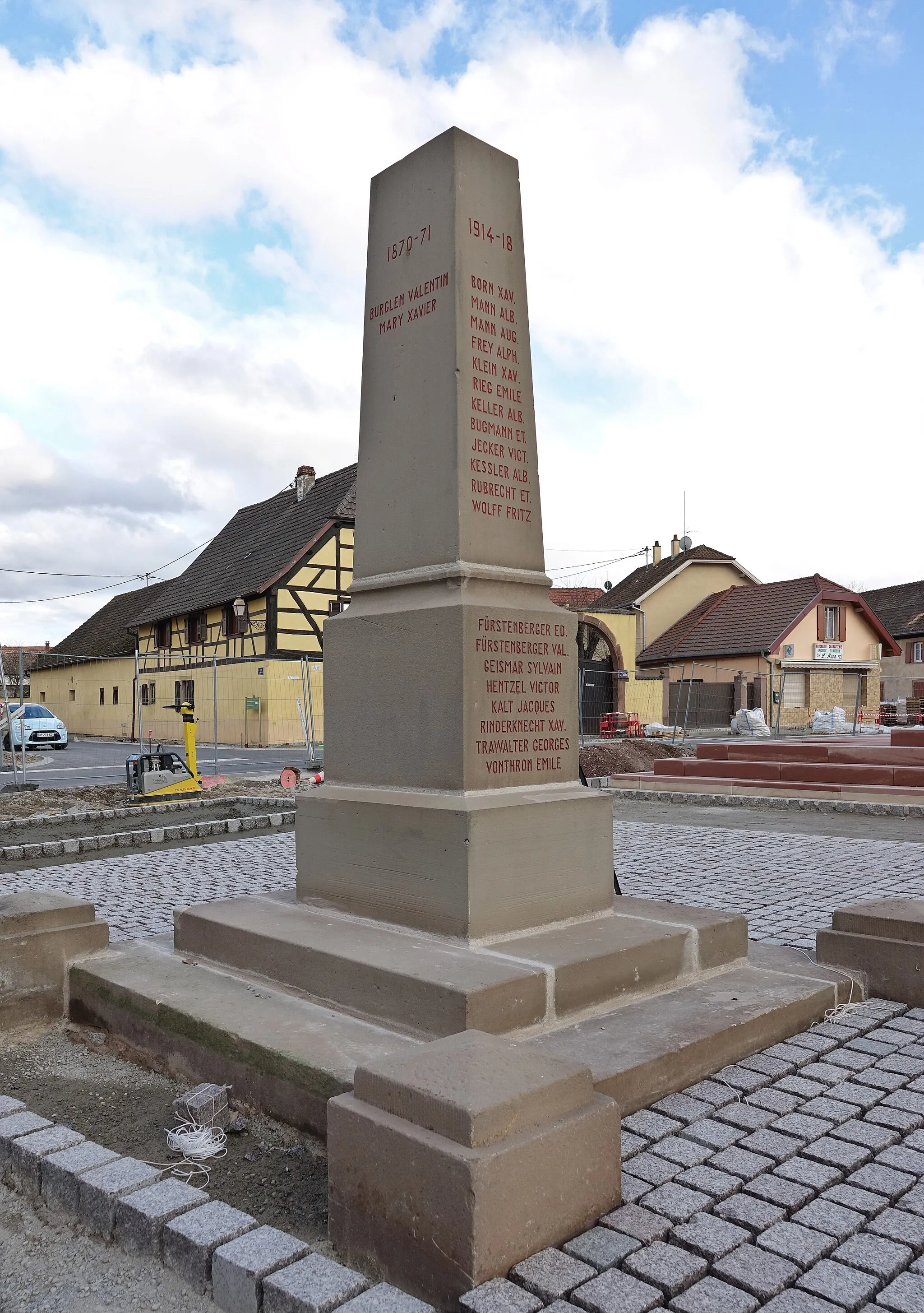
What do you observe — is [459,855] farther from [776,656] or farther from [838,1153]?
[776,656]

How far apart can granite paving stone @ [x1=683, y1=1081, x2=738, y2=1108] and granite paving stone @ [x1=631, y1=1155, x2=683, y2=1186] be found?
413mm

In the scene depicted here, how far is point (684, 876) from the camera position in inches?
292

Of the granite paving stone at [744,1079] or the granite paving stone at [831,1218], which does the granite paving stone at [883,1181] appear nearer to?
the granite paving stone at [831,1218]

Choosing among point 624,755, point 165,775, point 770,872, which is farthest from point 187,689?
point 770,872

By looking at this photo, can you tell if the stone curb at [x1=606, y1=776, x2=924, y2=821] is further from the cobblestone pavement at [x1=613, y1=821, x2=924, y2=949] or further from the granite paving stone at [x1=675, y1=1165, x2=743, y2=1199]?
the granite paving stone at [x1=675, y1=1165, x2=743, y2=1199]

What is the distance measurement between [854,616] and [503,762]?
3537 centimetres

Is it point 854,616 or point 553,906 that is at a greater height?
point 854,616

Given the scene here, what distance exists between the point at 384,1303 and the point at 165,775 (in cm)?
1110

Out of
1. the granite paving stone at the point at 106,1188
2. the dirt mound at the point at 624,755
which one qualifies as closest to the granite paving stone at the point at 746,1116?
the granite paving stone at the point at 106,1188

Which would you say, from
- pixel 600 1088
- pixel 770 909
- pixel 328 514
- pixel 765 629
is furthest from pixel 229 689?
pixel 600 1088

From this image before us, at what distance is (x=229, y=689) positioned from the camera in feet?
87.7

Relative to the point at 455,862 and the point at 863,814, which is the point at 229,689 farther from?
the point at 455,862

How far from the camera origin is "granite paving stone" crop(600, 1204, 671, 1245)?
7.66 feet

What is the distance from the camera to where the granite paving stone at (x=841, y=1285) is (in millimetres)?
2094
